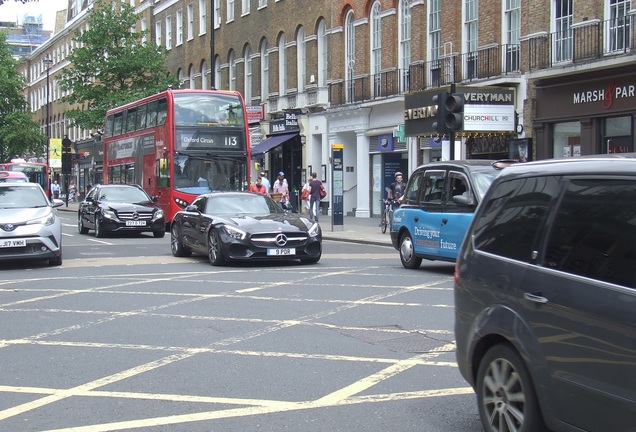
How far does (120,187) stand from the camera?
25.9m

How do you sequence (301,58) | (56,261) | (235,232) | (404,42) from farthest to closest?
(301,58)
(404,42)
(56,261)
(235,232)

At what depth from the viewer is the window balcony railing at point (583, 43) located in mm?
21598

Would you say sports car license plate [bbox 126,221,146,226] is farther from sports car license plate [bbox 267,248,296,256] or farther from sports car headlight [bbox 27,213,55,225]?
sports car license plate [bbox 267,248,296,256]

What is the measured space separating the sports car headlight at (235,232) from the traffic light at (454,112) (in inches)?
176

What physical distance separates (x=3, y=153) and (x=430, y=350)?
253 feet

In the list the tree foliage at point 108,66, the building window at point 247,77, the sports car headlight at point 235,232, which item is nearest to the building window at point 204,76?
the tree foliage at point 108,66

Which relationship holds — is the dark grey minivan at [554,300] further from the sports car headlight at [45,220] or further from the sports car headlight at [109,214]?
the sports car headlight at [109,214]

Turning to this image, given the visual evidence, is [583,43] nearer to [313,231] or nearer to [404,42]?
[404,42]

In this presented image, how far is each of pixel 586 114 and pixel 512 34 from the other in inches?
175

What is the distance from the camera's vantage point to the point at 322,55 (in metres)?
38.3

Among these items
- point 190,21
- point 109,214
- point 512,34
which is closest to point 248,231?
point 109,214

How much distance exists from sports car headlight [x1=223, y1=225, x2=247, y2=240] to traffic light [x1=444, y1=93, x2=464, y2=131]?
14.7ft

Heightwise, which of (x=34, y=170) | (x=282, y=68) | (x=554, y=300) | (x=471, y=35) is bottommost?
(x=554, y=300)

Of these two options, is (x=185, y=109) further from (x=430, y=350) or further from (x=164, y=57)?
(x=164, y=57)
